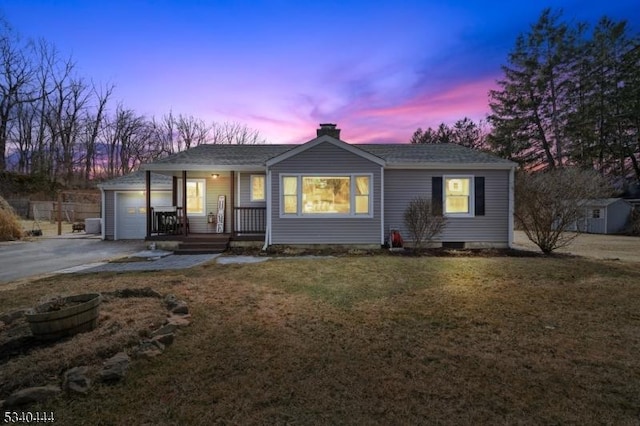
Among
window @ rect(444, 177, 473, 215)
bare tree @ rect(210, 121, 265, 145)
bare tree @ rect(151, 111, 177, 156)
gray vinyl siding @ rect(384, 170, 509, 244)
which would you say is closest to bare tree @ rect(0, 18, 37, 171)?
bare tree @ rect(151, 111, 177, 156)

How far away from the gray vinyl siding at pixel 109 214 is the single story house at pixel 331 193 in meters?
3.94

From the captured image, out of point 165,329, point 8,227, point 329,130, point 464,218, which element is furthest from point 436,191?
point 8,227

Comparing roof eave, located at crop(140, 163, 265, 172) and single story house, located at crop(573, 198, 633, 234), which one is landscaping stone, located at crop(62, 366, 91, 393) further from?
single story house, located at crop(573, 198, 633, 234)

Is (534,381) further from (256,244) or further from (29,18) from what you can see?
(29,18)

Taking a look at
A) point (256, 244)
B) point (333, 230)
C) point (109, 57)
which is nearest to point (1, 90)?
point (109, 57)

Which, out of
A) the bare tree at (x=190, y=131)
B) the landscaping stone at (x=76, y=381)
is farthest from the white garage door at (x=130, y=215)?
the bare tree at (x=190, y=131)

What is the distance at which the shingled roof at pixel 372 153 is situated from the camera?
1147cm

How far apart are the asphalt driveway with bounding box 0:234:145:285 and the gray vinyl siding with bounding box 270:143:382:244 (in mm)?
5337

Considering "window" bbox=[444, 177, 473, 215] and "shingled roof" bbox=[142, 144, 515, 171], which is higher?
"shingled roof" bbox=[142, 144, 515, 171]

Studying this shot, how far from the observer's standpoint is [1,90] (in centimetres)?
2895

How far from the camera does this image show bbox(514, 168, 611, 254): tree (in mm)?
9633

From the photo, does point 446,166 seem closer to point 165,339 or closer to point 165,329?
point 165,329

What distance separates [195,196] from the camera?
1270 cm

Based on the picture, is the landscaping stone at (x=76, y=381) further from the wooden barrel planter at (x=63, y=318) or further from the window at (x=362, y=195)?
the window at (x=362, y=195)
